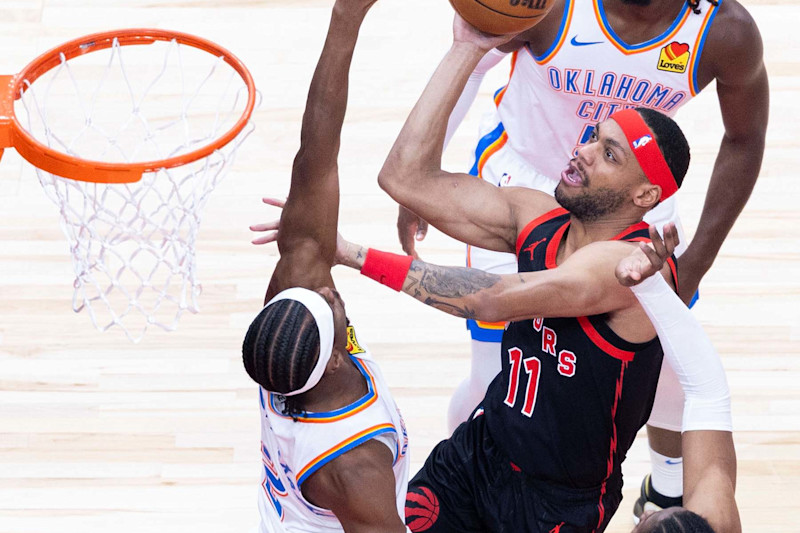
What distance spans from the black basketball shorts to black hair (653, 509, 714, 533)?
0.71 metres

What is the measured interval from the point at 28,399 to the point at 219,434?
2.48 ft

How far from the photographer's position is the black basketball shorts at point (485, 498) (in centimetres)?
291

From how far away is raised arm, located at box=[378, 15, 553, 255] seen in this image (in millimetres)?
2814

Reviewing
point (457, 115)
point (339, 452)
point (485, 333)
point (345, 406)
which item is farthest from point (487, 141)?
point (339, 452)

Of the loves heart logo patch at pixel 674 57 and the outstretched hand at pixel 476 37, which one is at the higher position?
the outstretched hand at pixel 476 37

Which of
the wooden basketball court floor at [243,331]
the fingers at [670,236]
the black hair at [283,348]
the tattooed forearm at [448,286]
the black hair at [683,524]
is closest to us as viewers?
the black hair at [683,524]

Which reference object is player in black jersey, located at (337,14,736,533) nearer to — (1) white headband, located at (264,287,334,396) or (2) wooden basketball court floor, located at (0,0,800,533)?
(1) white headband, located at (264,287,334,396)

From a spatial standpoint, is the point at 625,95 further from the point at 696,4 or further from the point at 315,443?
the point at 315,443

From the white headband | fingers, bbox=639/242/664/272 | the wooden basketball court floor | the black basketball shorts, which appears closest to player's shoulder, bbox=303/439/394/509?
the white headband

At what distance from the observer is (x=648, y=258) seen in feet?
7.76

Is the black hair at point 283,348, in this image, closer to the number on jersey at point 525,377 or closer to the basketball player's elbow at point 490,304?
the basketball player's elbow at point 490,304

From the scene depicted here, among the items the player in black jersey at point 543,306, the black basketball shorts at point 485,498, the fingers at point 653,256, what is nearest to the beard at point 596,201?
the player in black jersey at point 543,306

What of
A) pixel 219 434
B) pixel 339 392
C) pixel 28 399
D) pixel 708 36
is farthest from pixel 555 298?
pixel 28 399

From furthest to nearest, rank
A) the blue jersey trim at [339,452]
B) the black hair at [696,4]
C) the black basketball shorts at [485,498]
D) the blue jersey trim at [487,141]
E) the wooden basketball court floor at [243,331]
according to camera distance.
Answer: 1. the wooden basketball court floor at [243,331]
2. the blue jersey trim at [487,141]
3. the black hair at [696,4]
4. the black basketball shorts at [485,498]
5. the blue jersey trim at [339,452]
